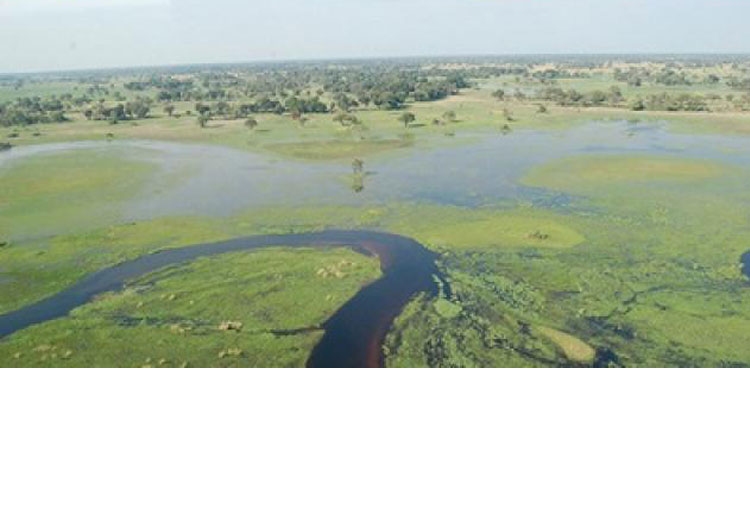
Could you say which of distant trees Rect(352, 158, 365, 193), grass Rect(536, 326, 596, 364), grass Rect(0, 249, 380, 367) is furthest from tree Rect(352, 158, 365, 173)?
grass Rect(536, 326, 596, 364)

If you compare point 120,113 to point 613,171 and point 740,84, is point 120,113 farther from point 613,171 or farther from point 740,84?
point 740,84

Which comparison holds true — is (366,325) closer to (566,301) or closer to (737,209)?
(566,301)

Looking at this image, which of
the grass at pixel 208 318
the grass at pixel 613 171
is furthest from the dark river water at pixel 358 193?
the grass at pixel 613 171

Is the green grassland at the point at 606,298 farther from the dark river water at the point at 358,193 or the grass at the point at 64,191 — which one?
the grass at the point at 64,191

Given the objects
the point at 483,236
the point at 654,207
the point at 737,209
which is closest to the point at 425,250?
the point at 483,236

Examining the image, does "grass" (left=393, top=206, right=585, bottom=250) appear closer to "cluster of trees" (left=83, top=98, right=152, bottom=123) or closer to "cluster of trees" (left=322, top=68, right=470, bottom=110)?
"cluster of trees" (left=322, top=68, right=470, bottom=110)

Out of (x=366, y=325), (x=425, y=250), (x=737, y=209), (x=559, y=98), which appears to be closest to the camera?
(x=366, y=325)
